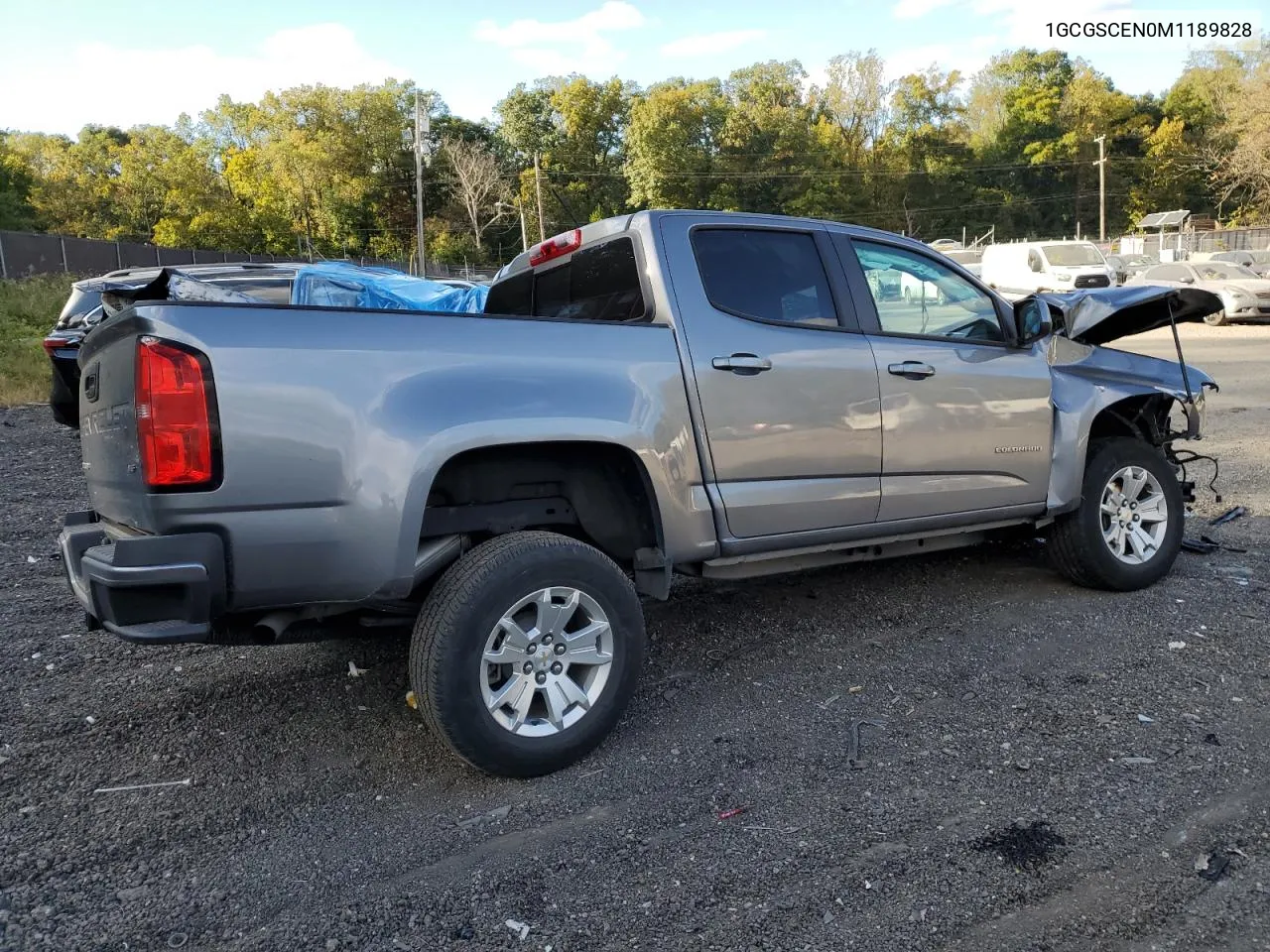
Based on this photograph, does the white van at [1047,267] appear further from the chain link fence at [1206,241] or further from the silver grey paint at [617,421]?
the chain link fence at [1206,241]

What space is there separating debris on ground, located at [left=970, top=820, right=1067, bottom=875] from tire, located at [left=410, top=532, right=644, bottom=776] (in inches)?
50.6

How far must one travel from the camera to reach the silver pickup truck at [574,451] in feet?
8.93

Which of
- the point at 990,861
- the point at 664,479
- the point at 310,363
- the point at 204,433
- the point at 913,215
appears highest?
the point at 913,215

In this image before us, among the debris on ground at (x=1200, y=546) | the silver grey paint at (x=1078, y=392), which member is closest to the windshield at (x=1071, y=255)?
the debris on ground at (x=1200, y=546)

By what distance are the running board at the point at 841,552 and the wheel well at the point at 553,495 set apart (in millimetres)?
402

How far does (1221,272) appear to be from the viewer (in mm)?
24312

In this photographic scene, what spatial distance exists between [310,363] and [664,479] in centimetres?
134

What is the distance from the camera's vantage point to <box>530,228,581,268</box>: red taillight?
13.8 feet

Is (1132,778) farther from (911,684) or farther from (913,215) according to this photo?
(913,215)

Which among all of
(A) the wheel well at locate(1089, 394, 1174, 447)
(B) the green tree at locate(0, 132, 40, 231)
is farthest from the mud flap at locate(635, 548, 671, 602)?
(B) the green tree at locate(0, 132, 40, 231)

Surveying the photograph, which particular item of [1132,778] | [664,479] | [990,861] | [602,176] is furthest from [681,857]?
[602,176]

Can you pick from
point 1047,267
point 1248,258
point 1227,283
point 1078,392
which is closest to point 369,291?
point 1078,392

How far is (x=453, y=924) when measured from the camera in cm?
244

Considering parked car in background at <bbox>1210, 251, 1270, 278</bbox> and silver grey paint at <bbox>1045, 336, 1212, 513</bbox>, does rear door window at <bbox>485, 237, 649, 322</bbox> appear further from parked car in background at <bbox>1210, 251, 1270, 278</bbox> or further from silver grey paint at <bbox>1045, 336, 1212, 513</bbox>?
parked car in background at <bbox>1210, 251, 1270, 278</bbox>
